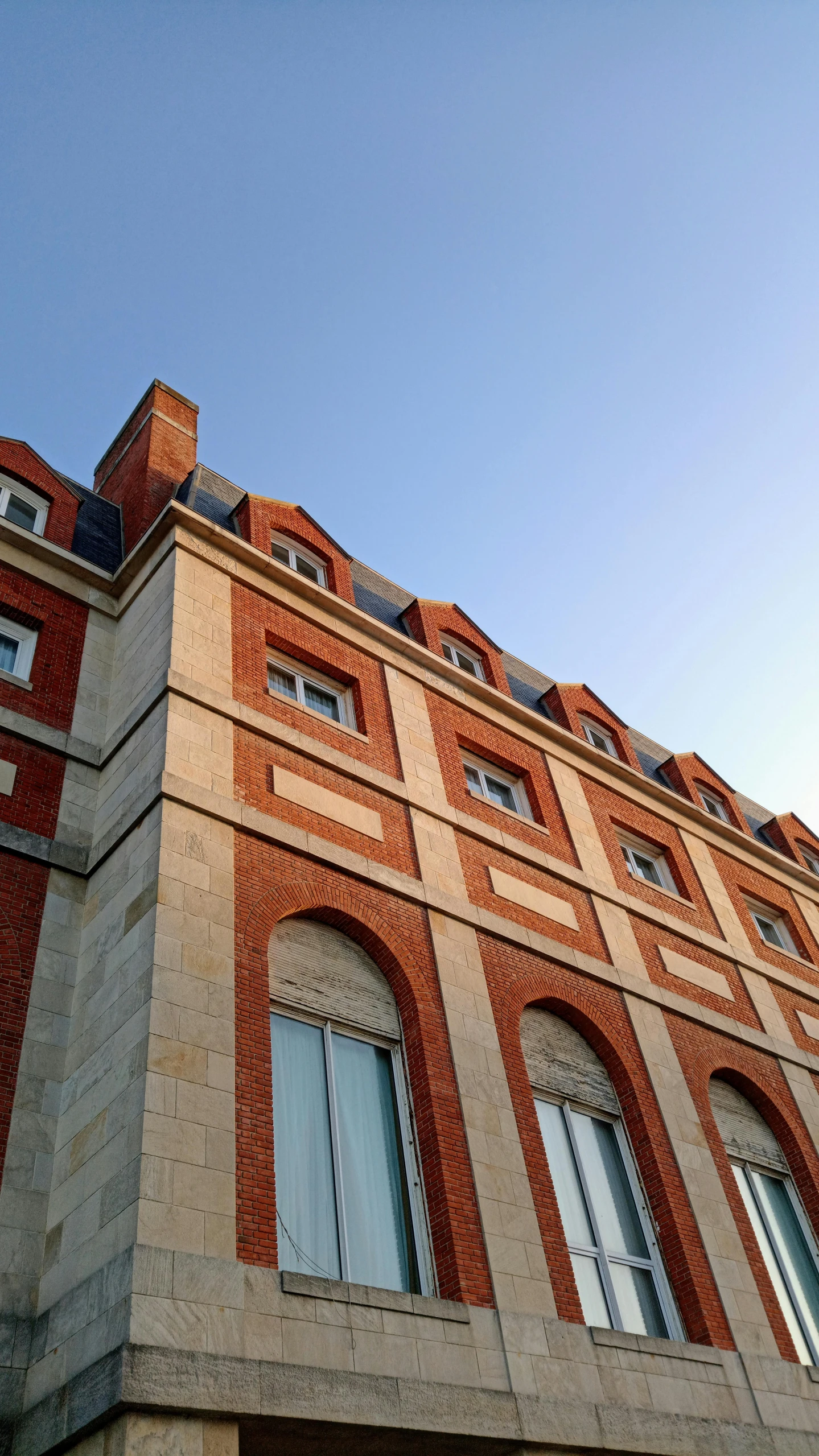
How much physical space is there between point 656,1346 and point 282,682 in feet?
30.6

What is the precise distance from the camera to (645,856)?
68.1ft

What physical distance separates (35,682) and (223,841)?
3.85 meters

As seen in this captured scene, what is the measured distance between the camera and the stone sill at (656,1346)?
1162 centimetres

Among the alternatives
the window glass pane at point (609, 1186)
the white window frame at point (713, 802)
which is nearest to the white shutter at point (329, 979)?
the window glass pane at point (609, 1186)

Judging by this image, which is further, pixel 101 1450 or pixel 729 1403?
pixel 729 1403

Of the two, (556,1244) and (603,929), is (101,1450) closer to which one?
(556,1244)

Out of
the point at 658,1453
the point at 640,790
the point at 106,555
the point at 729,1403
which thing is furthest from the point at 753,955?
the point at 106,555

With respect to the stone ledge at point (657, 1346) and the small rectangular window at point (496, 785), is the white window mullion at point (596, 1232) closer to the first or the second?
the stone ledge at point (657, 1346)

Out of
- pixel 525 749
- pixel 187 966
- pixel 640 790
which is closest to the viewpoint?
pixel 187 966

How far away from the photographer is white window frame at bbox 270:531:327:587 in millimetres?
18000

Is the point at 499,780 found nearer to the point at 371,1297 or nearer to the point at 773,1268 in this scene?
the point at 773,1268

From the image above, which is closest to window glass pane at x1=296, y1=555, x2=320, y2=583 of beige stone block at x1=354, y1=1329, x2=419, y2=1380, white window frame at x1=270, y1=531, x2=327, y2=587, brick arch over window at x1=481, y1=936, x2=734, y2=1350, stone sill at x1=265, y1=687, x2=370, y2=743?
white window frame at x1=270, y1=531, x2=327, y2=587

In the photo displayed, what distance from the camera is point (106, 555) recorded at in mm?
17031

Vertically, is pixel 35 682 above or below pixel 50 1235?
above
